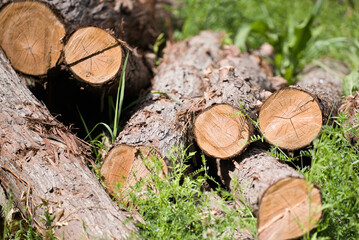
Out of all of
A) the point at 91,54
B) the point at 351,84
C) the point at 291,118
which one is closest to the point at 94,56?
the point at 91,54

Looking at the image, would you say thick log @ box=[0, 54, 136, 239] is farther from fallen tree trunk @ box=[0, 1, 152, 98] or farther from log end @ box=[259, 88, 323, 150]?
log end @ box=[259, 88, 323, 150]

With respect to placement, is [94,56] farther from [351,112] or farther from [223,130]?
[351,112]

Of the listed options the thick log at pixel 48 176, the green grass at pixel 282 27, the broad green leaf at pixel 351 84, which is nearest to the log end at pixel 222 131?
the thick log at pixel 48 176

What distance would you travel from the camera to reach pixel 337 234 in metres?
1.92

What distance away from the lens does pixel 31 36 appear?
260cm

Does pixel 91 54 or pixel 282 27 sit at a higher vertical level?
pixel 91 54

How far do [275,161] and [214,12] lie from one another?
311 cm

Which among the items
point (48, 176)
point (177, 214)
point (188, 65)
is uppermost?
point (48, 176)

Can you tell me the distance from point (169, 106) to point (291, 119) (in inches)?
34.0

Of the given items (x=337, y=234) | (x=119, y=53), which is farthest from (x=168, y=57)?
(x=337, y=234)

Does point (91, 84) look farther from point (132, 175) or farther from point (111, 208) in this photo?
point (111, 208)

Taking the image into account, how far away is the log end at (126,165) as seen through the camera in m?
2.24

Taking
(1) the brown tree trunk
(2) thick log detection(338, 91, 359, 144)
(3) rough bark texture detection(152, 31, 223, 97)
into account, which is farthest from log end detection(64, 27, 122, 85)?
(2) thick log detection(338, 91, 359, 144)

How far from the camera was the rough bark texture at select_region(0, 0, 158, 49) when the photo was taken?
2.95 m
